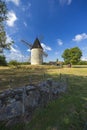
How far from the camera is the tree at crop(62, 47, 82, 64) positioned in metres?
76.1

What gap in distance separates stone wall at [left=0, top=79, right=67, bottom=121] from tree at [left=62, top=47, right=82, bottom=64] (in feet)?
214

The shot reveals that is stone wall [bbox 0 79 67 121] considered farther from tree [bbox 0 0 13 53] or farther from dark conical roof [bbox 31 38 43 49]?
dark conical roof [bbox 31 38 43 49]

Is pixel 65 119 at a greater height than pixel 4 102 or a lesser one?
lesser

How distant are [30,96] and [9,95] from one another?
160 centimetres

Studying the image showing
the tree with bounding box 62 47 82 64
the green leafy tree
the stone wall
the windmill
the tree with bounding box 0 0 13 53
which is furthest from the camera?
the tree with bounding box 62 47 82 64

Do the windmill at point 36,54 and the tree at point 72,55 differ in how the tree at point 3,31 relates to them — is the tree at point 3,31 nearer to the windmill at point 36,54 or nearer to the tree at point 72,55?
the windmill at point 36,54

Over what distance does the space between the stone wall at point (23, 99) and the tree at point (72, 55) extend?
65.2 m

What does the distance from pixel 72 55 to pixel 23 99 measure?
6933 cm

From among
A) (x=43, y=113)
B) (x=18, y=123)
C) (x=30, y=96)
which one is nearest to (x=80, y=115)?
(x=43, y=113)

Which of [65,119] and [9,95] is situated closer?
[9,95]

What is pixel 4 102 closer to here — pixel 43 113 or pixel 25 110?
pixel 25 110

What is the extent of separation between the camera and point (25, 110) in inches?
348

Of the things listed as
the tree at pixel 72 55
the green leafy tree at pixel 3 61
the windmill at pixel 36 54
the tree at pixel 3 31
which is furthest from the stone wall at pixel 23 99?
the tree at pixel 72 55

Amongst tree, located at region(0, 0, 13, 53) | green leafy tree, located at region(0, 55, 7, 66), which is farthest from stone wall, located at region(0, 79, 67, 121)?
green leafy tree, located at region(0, 55, 7, 66)
